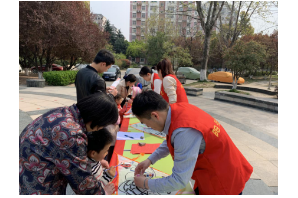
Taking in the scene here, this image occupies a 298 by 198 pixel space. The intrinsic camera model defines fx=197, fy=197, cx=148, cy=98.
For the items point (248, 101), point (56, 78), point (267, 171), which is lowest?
point (267, 171)

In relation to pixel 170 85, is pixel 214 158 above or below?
below

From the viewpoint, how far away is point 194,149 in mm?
1060

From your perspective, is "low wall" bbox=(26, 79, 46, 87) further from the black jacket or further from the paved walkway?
the black jacket

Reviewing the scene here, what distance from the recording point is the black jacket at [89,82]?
7.63ft

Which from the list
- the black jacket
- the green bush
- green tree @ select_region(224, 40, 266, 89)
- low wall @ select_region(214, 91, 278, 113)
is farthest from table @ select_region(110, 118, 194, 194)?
the green bush

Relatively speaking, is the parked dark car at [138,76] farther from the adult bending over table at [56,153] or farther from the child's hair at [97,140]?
the adult bending over table at [56,153]

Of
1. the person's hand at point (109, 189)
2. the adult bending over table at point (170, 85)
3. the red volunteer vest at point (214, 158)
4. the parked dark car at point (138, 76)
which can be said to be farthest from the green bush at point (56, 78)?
the red volunteer vest at point (214, 158)

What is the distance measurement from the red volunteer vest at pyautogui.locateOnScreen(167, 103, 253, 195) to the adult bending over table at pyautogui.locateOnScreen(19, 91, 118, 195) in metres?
0.46

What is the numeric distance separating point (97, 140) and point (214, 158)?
764mm

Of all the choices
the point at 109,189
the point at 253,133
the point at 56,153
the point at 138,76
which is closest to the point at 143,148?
the point at 109,189

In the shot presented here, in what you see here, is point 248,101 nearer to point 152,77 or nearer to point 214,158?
point 152,77

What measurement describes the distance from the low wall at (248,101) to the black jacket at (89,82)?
6454 millimetres

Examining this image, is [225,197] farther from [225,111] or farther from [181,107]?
[225,111]

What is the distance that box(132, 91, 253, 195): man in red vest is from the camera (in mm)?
1070
